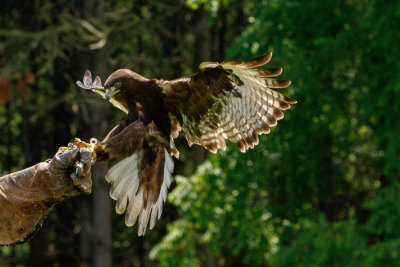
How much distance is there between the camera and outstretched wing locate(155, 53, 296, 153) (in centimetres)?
491

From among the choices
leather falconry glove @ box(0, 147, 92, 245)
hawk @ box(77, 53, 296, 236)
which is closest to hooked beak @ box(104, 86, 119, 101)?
hawk @ box(77, 53, 296, 236)

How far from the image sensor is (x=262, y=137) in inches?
394

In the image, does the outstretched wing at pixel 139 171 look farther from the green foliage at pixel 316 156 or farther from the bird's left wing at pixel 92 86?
the green foliage at pixel 316 156

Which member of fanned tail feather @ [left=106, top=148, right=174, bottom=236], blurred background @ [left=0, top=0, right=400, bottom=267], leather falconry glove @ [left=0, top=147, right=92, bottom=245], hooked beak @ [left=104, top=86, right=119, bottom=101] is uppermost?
leather falconry glove @ [left=0, top=147, right=92, bottom=245]

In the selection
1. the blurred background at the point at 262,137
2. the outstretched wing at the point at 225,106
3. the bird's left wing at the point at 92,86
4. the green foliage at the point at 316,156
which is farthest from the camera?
the blurred background at the point at 262,137

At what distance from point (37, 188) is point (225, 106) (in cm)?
189

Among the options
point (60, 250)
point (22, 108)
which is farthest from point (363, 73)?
point (60, 250)

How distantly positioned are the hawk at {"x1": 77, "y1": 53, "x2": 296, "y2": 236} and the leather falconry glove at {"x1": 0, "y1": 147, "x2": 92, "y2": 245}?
0.81 metres

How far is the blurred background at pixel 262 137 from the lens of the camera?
9203mm

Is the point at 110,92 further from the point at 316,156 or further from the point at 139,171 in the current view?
the point at 316,156

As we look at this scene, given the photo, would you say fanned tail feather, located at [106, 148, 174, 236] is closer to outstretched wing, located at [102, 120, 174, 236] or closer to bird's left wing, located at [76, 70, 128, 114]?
outstretched wing, located at [102, 120, 174, 236]

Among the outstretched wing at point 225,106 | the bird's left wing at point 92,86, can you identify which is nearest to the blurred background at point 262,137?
the outstretched wing at point 225,106

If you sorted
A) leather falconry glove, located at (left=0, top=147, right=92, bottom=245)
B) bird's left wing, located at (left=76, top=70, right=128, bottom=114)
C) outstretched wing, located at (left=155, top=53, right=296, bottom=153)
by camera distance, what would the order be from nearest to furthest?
leather falconry glove, located at (left=0, top=147, right=92, bottom=245)
outstretched wing, located at (left=155, top=53, right=296, bottom=153)
bird's left wing, located at (left=76, top=70, right=128, bottom=114)

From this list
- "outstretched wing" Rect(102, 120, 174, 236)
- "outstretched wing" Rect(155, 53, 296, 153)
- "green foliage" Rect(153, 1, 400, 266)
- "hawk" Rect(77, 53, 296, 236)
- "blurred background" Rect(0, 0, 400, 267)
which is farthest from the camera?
"blurred background" Rect(0, 0, 400, 267)
